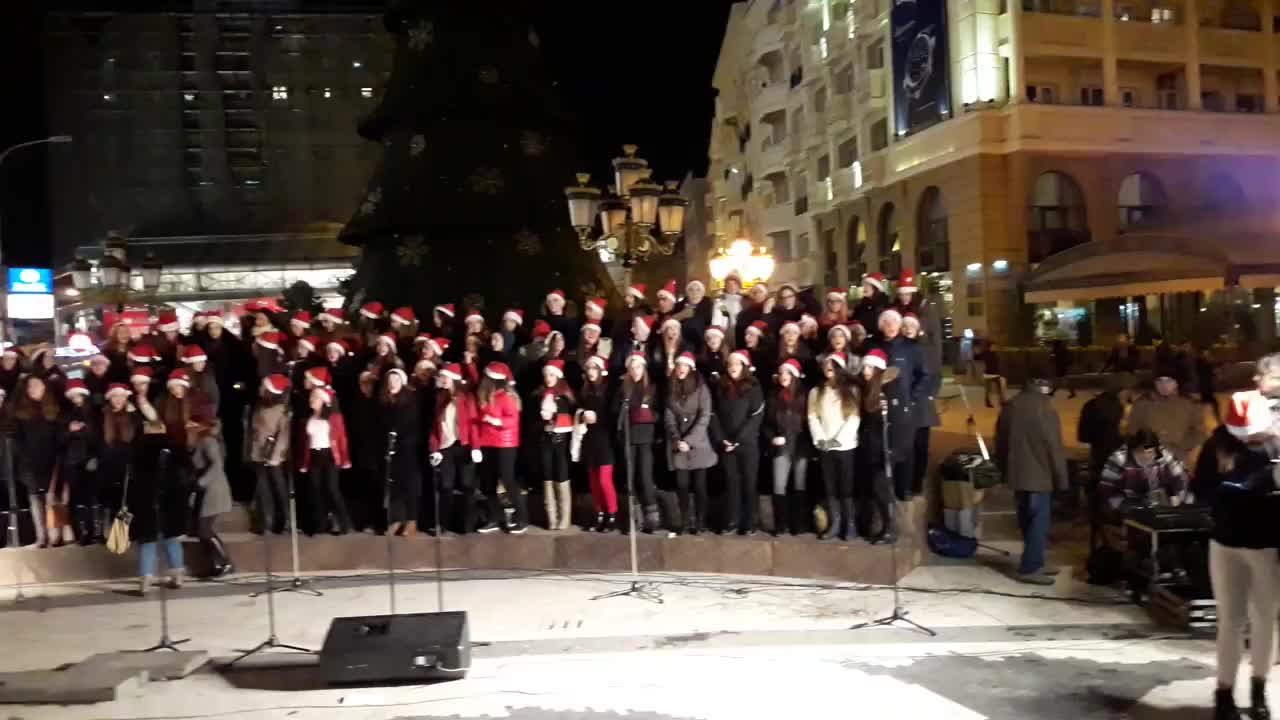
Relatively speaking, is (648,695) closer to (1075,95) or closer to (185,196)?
(1075,95)

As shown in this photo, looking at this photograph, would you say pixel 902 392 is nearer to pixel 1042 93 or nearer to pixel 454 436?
pixel 454 436

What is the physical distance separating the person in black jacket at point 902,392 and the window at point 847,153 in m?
32.4

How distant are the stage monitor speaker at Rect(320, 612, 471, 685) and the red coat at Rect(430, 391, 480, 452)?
3351 mm

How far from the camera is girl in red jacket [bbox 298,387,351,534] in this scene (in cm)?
1048

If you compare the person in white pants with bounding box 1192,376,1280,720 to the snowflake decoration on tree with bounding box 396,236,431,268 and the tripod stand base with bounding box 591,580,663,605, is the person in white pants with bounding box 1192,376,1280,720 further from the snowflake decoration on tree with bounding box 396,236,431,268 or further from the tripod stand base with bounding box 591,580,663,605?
the snowflake decoration on tree with bounding box 396,236,431,268

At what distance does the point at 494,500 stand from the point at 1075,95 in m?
27.7

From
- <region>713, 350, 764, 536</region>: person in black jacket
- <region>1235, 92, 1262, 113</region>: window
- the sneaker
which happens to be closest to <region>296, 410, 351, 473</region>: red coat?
<region>713, 350, 764, 536</region>: person in black jacket

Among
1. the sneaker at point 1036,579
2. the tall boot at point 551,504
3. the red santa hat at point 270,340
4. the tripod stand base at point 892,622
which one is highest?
the red santa hat at point 270,340

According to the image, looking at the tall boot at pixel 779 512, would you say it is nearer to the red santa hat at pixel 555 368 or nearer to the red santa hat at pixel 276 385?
the red santa hat at pixel 555 368

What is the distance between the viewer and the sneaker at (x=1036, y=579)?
948 centimetres

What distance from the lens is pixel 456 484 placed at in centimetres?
1081

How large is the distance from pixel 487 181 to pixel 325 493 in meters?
4.79

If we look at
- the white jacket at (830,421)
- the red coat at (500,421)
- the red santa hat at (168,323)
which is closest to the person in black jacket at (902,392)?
the white jacket at (830,421)

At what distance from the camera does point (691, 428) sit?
10203 mm
